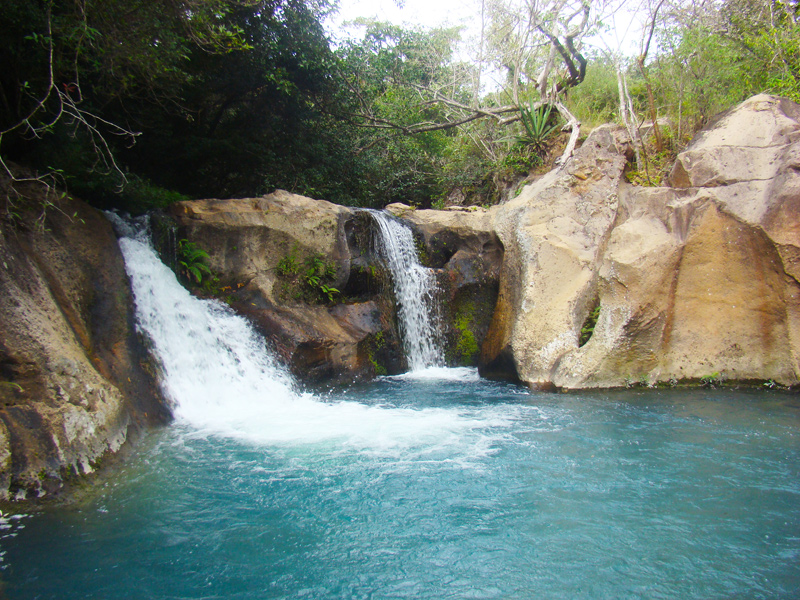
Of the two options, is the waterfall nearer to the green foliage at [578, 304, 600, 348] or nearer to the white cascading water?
the white cascading water

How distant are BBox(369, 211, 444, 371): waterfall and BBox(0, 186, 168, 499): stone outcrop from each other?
459 cm

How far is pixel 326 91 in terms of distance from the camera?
12.0 metres

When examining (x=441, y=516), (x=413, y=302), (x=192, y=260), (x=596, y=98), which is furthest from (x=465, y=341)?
(x=596, y=98)

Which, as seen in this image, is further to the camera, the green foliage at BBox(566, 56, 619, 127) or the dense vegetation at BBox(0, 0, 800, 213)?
the green foliage at BBox(566, 56, 619, 127)

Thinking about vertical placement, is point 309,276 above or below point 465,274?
below

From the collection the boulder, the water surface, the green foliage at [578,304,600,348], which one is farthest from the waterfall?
the water surface

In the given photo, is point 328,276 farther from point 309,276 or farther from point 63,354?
point 63,354

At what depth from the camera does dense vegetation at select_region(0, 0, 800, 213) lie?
7242mm

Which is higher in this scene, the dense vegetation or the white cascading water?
the dense vegetation

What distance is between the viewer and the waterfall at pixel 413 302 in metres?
10.0

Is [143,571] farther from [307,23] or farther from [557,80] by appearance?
[557,80]

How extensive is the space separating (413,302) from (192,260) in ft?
13.0

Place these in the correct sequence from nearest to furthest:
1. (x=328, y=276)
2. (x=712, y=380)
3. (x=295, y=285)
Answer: (x=712, y=380), (x=295, y=285), (x=328, y=276)

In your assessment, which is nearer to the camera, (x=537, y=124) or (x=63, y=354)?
(x=63, y=354)
